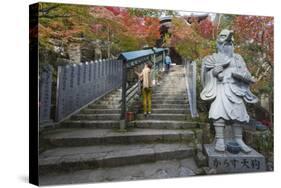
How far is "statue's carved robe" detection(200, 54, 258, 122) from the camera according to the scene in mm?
7230

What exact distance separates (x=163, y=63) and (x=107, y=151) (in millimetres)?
1604

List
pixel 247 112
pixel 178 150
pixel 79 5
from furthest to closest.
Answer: pixel 247 112 < pixel 178 150 < pixel 79 5

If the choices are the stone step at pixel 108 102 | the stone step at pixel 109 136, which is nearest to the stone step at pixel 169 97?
the stone step at pixel 109 136

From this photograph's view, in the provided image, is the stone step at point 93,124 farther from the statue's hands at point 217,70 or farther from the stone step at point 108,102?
the statue's hands at point 217,70

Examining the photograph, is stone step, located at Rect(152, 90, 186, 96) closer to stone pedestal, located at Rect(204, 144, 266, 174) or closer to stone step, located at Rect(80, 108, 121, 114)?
stone step, located at Rect(80, 108, 121, 114)

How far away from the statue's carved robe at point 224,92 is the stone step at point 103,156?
85cm

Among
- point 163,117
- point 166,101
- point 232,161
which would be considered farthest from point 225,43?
point 232,161

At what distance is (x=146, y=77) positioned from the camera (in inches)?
273

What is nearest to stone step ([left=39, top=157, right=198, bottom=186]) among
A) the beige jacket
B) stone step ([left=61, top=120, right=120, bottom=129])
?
stone step ([left=61, top=120, right=120, bottom=129])

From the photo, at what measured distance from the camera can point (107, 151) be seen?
6.49m

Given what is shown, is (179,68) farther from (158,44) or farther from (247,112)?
(247,112)

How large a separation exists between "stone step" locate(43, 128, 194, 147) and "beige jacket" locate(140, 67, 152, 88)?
0.68 meters

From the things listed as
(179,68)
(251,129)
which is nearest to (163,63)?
(179,68)

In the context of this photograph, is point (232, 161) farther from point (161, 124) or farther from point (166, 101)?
point (166, 101)
